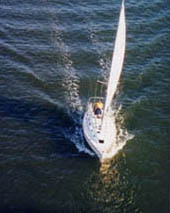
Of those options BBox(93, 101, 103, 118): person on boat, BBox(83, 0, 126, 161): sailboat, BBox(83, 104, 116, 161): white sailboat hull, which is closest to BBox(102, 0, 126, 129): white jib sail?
BBox(83, 0, 126, 161): sailboat

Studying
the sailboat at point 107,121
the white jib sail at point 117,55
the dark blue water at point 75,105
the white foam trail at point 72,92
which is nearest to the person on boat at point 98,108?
→ the sailboat at point 107,121

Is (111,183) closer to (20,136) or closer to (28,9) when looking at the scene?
(20,136)

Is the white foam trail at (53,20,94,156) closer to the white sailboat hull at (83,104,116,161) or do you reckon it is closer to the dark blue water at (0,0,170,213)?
the dark blue water at (0,0,170,213)

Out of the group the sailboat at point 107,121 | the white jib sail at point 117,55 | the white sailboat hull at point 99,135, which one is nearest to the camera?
the white jib sail at point 117,55

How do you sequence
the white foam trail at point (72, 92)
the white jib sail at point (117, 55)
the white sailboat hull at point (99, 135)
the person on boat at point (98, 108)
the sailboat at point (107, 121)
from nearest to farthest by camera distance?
the white jib sail at point (117, 55) < the sailboat at point (107, 121) < the white sailboat hull at point (99, 135) < the white foam trail at point (72, 92) < the person on boat at point (98, 108)

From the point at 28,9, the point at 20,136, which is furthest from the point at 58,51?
the point at 20,136

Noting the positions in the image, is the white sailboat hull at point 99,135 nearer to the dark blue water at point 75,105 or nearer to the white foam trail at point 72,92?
the dark blue water at point 75,105
